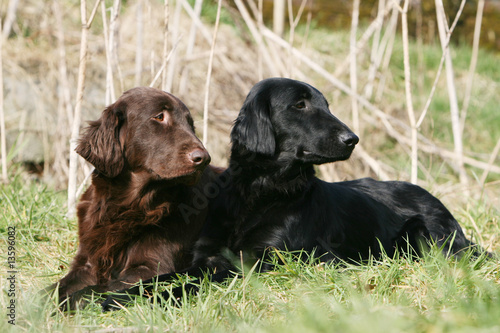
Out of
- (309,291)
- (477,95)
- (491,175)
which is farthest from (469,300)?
(477,95)

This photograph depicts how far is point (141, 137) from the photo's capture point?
2.67 metres

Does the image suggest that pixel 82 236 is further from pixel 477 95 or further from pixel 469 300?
pixel 477 95

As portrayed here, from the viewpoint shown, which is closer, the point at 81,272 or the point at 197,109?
the point at 81,272

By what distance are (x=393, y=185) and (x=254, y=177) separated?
1167mm

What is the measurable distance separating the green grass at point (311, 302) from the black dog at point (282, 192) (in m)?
0.23

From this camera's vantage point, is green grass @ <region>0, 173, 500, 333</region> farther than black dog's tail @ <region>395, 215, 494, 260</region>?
No

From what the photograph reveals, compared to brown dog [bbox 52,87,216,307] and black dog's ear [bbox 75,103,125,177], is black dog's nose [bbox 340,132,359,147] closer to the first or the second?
brown dog [bbox 52,87,216,307]

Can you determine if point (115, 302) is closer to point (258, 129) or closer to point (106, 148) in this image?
point (106, 148)

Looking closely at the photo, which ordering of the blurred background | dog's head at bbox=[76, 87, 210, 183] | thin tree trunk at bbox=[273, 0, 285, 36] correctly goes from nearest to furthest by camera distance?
dog's head at bbox=[76, 87, 210, 183] → the blurred background → thin tree trunk at bbox=[273, 0, 285, 36]

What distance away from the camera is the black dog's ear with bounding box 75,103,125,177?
2.67 meters

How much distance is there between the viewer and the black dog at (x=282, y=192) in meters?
2.74

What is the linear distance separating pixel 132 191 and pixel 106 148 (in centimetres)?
26

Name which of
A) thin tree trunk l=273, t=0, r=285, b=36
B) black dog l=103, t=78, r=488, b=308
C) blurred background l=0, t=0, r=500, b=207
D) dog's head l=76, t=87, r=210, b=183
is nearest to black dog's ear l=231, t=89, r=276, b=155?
black dog l=103, t=78, r=488, b=308

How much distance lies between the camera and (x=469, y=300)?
1.78 meters
